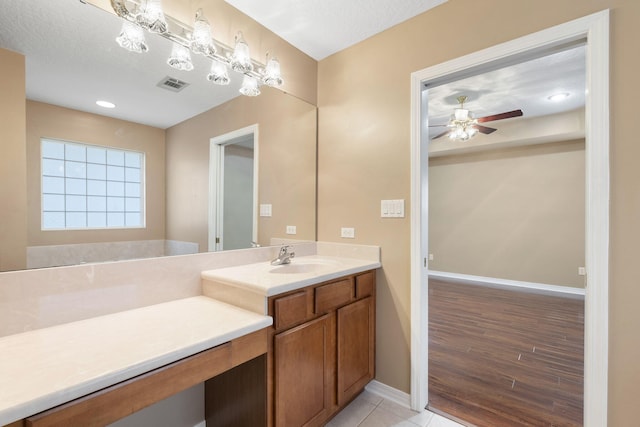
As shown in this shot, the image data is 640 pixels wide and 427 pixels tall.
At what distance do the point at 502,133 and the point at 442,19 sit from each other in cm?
334

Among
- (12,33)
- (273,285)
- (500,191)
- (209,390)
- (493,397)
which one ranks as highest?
(12,33)

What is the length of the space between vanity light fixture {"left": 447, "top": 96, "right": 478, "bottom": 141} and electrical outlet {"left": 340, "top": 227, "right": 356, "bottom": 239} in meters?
2.23

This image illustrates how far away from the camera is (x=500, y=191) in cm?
483

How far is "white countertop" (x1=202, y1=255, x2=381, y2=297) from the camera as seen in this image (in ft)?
4.45

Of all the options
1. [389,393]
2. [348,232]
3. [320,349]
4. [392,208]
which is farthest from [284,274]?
[389,393]

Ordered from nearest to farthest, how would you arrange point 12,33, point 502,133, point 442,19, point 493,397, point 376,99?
point 12,33 → point 442,19 → point 493,397 → point 376,99 → point 502,133

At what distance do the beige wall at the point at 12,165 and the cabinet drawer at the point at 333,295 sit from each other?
1.27m

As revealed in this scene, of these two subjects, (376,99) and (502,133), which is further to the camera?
(502,133)

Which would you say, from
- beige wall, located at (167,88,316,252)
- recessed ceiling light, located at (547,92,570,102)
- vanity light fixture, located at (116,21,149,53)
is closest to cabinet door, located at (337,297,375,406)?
beige wall, located at (167,88,316,252)

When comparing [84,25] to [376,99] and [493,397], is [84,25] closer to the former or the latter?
[376,99]

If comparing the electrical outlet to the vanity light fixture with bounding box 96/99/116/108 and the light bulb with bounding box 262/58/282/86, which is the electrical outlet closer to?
the light bulb with bounding box 262/58/282/86

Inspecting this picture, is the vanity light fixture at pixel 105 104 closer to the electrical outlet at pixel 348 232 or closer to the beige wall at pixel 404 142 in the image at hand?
the beige wall at pixel 404 142

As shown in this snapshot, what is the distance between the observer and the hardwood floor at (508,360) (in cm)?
182

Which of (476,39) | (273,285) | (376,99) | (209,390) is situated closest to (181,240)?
(273,285)
